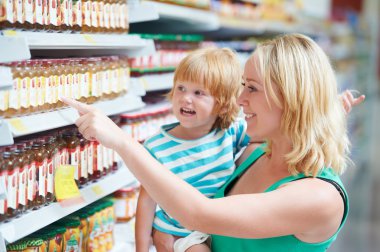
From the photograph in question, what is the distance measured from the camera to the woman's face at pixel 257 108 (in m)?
2.06

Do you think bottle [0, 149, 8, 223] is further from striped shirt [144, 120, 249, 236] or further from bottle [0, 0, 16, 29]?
striped shirt [144, 120, 249, 236]

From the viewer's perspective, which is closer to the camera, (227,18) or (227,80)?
(227,80)

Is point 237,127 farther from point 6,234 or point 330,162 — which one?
point 6,234

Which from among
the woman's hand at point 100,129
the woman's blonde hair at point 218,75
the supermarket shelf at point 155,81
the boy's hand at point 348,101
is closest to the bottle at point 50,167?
the woman's hand at point 100,129

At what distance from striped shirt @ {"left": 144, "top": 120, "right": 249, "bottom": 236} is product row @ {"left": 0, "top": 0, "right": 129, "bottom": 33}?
1.70ft

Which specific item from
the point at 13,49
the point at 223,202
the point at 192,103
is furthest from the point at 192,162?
the point at 13,49

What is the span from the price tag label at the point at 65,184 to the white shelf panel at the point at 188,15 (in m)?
1.04

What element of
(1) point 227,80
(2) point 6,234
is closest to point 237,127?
(1) point 227,80

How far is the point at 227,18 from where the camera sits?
4.55 m

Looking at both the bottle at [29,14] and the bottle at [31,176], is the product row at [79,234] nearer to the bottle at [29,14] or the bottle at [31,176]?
the bottle at [31,176]

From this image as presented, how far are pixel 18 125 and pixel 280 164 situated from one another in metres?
0.89

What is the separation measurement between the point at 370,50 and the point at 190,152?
9045 mm

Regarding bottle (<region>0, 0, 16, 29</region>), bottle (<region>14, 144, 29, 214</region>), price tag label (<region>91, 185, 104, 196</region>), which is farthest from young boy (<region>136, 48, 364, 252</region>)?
bottle (<region>0, 0, 16, 29</region>)

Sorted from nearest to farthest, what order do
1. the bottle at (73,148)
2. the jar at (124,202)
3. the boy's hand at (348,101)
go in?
1. the bottle at (73,148)
2. the boy's hand at (348,101)
3. the jar at (124,202)
